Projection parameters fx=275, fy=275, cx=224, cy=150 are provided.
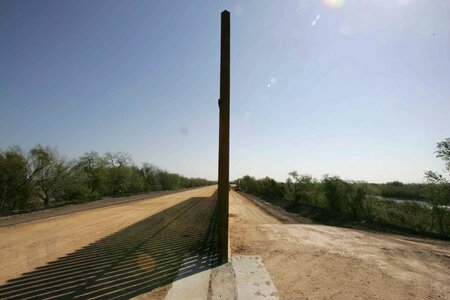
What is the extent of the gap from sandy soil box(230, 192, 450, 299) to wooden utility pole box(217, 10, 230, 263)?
4.14ft

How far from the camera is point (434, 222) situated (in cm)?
1280

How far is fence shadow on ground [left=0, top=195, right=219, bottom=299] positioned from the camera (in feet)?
15.8

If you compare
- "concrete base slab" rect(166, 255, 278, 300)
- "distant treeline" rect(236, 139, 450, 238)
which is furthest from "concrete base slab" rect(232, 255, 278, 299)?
"distant treeline" rect(236, 139, 450, 238)

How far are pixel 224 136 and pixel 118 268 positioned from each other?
3.84m

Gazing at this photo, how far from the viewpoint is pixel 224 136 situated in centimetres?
689

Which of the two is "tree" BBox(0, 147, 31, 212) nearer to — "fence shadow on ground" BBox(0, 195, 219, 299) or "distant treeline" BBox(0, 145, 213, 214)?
"distant treeline" BBox(0, 145, 213, 214)

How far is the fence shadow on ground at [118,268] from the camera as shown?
4.80 meters

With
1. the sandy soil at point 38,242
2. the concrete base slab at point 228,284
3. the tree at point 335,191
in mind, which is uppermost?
the tree at point 335,191

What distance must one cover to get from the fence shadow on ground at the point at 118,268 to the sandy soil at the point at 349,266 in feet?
5.00

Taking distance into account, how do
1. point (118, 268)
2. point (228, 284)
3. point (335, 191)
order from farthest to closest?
point (335, 191) → point (118, 268) → point (228, 284)

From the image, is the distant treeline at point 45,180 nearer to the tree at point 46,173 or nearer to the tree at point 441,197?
the tree at point 46,173

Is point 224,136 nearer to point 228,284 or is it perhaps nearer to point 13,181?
point 228,284

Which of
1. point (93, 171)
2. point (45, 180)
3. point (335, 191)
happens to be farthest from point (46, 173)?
point (335, 191)

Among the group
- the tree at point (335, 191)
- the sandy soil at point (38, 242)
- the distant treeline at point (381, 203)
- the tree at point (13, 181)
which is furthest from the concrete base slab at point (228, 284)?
the tree at point (13, 181)
